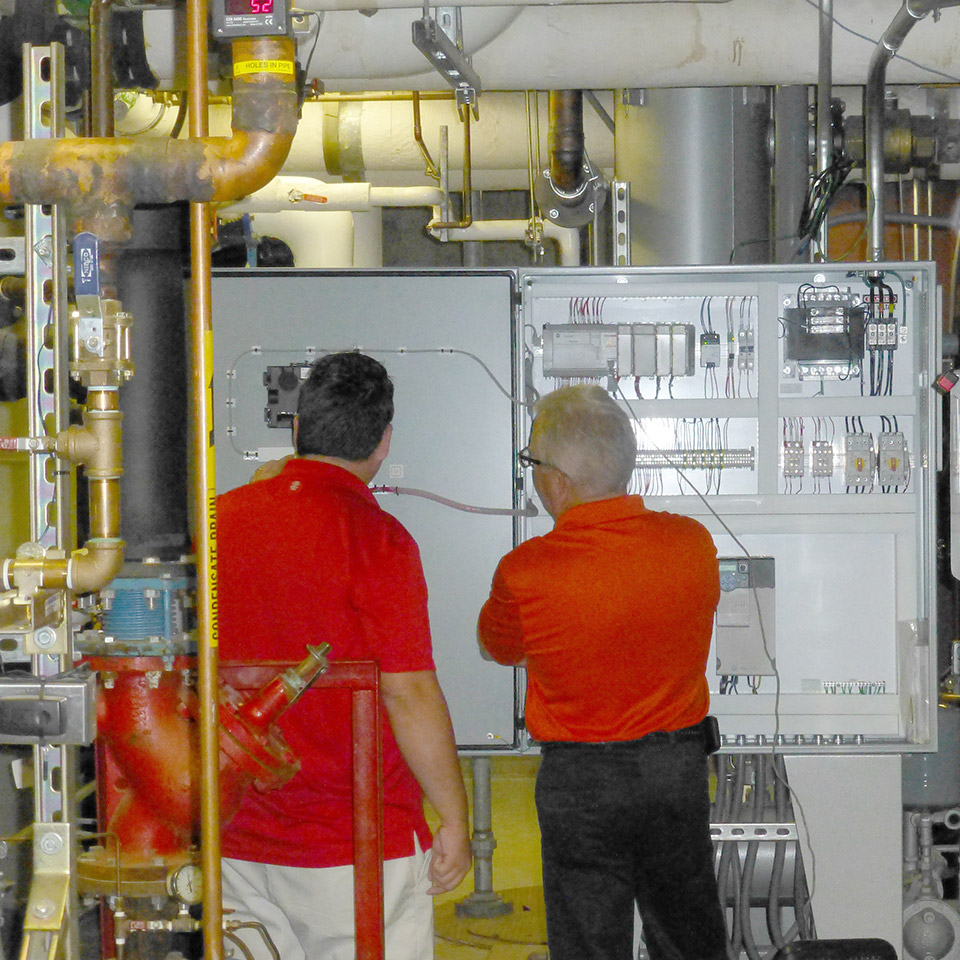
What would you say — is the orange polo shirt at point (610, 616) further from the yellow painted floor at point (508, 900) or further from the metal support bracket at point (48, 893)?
the yellow painted floor at point (508, 900)

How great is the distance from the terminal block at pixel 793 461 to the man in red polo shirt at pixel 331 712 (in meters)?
1.27

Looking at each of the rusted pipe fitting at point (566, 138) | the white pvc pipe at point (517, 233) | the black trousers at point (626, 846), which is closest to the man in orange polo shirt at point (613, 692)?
the black trousers at point (626, 846)

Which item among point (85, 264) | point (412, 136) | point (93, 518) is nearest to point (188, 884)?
point (93, 518)

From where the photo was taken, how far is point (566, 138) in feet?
9.35

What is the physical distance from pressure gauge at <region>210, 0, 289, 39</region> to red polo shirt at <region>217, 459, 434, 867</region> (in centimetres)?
81

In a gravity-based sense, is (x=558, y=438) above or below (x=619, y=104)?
below

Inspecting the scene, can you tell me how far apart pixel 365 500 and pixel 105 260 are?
0.78m

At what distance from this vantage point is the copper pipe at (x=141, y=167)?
1027 millimetres

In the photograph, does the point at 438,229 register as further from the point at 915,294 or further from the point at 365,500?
the point at 365,500

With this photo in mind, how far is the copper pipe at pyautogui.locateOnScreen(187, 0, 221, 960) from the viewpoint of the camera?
3.32 feet

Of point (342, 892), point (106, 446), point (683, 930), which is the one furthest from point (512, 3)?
point (683, 930)

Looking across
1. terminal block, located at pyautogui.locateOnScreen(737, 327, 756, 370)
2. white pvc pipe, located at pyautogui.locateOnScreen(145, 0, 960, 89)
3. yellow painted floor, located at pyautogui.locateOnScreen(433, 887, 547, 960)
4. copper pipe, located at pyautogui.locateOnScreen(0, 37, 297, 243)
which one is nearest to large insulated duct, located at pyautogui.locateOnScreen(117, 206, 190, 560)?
copper pipe, located at pyautogui.locateOnScreen(0, 37, 297, 243)

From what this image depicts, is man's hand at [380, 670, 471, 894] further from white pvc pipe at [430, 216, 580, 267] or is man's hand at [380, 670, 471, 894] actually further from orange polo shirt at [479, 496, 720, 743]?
white pvc pipe at [430, 216, 580, 267]

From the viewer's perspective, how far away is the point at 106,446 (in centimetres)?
103
